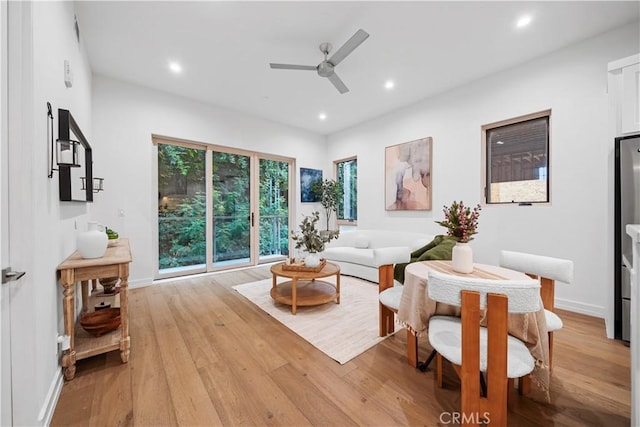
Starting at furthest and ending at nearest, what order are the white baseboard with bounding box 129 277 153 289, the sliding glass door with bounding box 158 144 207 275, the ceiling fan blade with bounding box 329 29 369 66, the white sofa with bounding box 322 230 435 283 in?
the sliding glass door with bounding box 158 144 207 275 < the white sofa with bounding box 322 230 435 283 < the white baseboard with bounding box 129 277 153 289 < the ceiling fan blade with bounding box 329 29 369 66

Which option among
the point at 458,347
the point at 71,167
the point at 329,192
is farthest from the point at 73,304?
the point at 329,192

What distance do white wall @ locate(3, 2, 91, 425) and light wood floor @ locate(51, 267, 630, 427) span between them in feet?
1.03

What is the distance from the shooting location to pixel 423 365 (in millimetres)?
1795

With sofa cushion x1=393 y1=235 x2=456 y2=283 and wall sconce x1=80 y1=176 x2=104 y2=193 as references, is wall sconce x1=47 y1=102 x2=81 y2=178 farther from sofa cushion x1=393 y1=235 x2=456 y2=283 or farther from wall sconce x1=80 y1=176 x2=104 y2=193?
sofa cushion x1=393 y1=235 x2=456 y2=283

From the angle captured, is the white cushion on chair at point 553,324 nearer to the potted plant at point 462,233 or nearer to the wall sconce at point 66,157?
the potted plant at point 462,233

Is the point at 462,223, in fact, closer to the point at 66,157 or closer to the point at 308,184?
the point at 66,157

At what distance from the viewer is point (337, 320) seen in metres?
2.57

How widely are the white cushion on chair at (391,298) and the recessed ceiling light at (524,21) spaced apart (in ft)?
9.55

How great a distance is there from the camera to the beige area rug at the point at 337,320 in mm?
2107

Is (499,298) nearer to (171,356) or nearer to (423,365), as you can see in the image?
(423,365)

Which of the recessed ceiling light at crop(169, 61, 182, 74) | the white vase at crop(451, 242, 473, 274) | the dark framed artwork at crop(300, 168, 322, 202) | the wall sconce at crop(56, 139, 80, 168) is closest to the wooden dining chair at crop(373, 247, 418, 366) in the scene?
the white vase at crop(451, 242, 473, 274)

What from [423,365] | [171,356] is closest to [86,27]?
[171,356]

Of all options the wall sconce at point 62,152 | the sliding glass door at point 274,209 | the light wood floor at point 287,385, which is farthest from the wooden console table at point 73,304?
the sliding glass door at point 274,209

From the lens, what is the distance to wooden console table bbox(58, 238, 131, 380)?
5.51 ft
